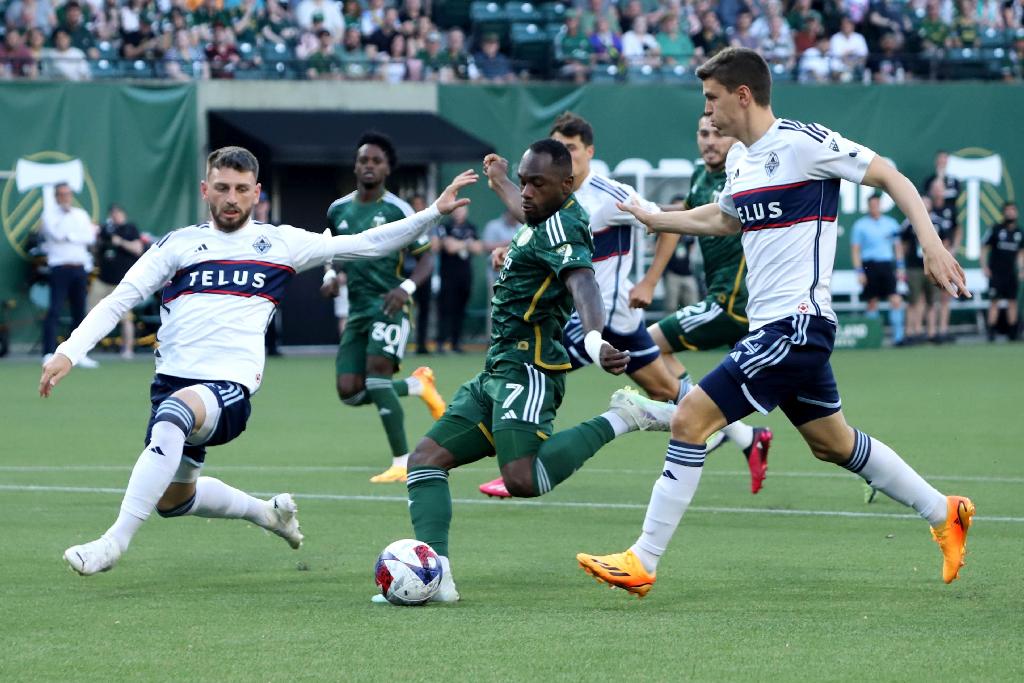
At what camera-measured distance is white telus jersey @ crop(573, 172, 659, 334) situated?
10.8 meters

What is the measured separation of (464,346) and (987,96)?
10104mm

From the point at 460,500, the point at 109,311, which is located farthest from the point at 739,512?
the point at 109,311

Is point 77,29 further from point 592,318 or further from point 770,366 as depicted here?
point 770,366

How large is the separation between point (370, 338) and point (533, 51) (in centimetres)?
1612

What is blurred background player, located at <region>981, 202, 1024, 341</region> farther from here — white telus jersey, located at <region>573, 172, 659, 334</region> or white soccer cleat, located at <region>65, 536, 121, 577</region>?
white soccer cleat, located at <region>65, 536, 121, 577</region>

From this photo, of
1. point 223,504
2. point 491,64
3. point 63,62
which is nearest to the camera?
point 223,504

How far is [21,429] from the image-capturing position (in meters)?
14.7

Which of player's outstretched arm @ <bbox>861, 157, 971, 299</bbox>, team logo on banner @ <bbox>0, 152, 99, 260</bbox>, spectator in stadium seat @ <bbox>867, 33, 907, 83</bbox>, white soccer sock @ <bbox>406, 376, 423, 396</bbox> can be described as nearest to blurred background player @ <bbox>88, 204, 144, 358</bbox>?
team logo on banner @ <bbox>0, 152, 99, 260</bbox>

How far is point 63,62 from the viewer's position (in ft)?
79.7

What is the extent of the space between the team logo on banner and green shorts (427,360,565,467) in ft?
58.2

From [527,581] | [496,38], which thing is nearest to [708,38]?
[496,38]

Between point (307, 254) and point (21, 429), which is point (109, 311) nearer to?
point (307, 254)

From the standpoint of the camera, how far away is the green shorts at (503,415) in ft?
23.5

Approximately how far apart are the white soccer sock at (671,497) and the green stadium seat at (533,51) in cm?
2054
